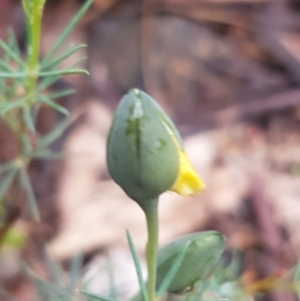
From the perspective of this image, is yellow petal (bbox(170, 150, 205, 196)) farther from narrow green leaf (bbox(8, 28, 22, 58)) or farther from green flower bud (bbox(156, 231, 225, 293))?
narrow green leaf (bbox(8, 28, 22, 58))

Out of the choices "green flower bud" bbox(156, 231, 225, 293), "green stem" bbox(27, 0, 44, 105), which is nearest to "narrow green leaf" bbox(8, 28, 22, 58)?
"green stem" bbox(27, 0, 44, 105)

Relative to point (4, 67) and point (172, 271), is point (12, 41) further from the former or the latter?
point (172, 271)

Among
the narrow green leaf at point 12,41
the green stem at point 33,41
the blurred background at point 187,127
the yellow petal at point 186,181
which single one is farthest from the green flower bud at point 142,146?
the blurred background at point 187,127

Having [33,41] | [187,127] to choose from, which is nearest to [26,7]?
[33,41]

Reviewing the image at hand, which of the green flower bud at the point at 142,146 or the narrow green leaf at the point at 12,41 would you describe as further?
the narrow green leaf at the point at 12,41

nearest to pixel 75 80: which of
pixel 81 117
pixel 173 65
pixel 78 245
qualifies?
pixel 81 117

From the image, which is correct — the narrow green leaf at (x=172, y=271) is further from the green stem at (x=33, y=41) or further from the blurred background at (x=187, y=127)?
the blurred background at (x=187, y=127)

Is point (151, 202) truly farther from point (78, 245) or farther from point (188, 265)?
point (78, 245)
